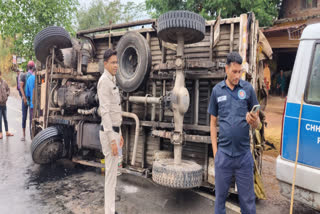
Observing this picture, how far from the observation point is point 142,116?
495cm

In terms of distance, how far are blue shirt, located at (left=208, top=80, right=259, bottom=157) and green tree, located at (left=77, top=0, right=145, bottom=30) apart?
2054 cm

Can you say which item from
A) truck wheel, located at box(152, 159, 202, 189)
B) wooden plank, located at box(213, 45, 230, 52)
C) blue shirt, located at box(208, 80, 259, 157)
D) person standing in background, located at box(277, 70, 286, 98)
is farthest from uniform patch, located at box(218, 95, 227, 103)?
person standing in background, located at box(277, 70, 286, 98)

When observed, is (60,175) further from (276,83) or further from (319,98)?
(276,83)

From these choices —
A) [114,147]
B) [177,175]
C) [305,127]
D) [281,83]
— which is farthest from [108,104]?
[281,83]

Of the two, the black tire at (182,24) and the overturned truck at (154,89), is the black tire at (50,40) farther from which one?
the black tire at (182,24)

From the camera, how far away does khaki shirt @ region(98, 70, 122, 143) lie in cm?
298

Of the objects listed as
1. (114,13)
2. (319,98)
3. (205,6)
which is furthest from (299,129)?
(114,13)

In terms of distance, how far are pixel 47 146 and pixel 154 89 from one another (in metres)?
2.52

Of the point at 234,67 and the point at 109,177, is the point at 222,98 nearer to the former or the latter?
the point at 234,67

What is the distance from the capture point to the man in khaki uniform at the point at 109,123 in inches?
118

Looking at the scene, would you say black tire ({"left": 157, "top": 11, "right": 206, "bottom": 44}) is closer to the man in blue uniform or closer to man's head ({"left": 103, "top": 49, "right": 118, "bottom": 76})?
man's head ({"left": 103, "top": 49, "right": 118, "bottom": 76})

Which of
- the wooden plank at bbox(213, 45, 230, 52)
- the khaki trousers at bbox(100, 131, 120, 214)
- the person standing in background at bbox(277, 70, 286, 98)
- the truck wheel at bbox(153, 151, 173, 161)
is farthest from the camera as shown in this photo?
the person standing in background at bbox(277, 70, 286, 98)

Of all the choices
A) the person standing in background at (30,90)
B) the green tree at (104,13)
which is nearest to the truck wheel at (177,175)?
the person standing in background at (30,90)

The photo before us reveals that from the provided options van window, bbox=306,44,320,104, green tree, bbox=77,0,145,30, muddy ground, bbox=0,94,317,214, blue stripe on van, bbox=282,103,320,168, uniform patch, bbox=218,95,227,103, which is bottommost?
muddy ground, bbox=0,94,317,214
